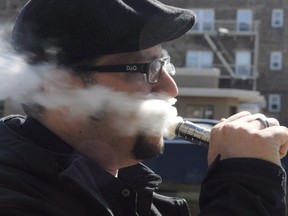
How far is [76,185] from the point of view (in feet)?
4.48

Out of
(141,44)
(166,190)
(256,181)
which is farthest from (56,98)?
(166,190)

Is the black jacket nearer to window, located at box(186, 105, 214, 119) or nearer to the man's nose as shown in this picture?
the man's nose

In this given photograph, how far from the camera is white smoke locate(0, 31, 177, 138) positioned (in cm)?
160

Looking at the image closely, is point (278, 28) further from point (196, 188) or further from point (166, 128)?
point (166, 128)

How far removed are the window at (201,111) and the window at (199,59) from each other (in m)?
8.15

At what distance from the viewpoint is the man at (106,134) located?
138 cm

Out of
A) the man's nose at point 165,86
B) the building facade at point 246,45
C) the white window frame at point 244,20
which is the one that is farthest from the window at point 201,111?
the man's nose at point 165,86

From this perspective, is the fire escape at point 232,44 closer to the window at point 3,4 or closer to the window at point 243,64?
the window at point 243,64

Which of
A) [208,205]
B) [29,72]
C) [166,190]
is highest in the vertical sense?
[29,72]

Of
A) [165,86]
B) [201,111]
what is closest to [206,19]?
[201,111]

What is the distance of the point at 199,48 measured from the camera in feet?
97.2

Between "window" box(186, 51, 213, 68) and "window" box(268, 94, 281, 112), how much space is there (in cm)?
383

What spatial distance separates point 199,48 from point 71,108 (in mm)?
28346

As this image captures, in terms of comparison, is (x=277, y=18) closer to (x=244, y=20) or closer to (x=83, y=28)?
(x=244, y=20)
